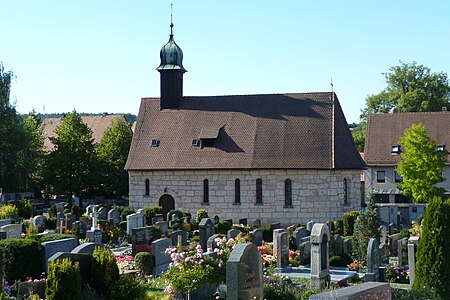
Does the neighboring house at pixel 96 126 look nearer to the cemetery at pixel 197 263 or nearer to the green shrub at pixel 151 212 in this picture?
the green shrub at pixel 151 212

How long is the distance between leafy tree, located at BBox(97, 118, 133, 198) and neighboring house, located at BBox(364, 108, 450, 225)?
16440 millimetres

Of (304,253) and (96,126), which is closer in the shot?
(304,253)

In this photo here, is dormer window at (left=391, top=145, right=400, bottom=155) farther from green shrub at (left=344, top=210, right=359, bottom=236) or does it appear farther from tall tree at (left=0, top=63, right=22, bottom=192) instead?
tall tree at (left=0, top=63, right=22, bottom=192)

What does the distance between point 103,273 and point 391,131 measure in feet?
118

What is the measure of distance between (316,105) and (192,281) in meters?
23.9

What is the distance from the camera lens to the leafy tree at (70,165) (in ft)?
147

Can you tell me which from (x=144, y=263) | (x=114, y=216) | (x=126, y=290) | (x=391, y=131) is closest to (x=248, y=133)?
(x=114, y=216)

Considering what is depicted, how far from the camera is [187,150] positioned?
38.2 meters

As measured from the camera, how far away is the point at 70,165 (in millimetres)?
44812

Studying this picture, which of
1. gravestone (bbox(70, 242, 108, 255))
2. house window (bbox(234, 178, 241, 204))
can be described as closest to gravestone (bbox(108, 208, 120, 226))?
house window (bbox(234, 178, 241, 204))

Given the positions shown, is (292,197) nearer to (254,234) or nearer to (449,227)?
(254,234)

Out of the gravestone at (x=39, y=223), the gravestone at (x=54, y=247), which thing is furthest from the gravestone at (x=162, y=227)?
the gravestone at (x=54, y=247)

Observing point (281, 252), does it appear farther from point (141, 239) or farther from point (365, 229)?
point (141, 239)

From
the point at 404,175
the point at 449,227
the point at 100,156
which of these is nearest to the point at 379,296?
the point at 449,227
